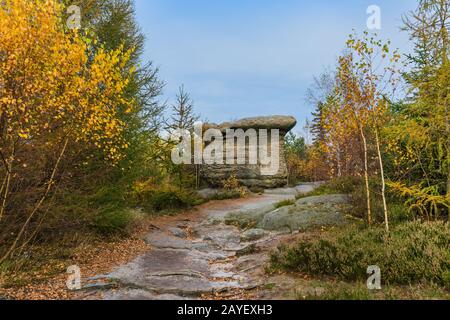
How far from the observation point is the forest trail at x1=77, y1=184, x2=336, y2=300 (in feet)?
20.3

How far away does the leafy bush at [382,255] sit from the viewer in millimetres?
5902

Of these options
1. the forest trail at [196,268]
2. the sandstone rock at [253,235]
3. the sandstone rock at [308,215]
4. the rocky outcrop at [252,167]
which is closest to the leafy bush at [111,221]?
the forest trail at [196,268]

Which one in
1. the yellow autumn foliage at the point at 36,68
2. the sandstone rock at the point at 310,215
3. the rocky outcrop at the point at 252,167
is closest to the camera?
the yellow autumn foliage at the point at 36,68

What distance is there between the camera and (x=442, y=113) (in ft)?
28.3

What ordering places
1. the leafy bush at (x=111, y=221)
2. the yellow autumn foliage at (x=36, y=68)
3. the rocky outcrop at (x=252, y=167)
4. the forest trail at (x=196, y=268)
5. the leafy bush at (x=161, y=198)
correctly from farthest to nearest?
the rocky outcrop at (x=252, y=167) < the leafy bush at (x=161, y=198) < the leafy bush at (x=111, y=221) < the yellow autumn foliage at (x=36, y=68) < the forest trail at (x=196, y=268)

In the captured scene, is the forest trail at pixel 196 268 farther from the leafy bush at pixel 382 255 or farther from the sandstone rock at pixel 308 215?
the leafy bush at pixel 382 255

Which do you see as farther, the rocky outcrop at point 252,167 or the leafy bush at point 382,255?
the rocky outcrop at point 252,167

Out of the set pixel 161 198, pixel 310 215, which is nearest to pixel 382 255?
pixel 310 215

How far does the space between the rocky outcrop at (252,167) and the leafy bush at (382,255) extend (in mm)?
16341

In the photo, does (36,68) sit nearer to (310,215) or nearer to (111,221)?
(111,221)

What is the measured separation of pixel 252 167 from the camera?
968 inches
